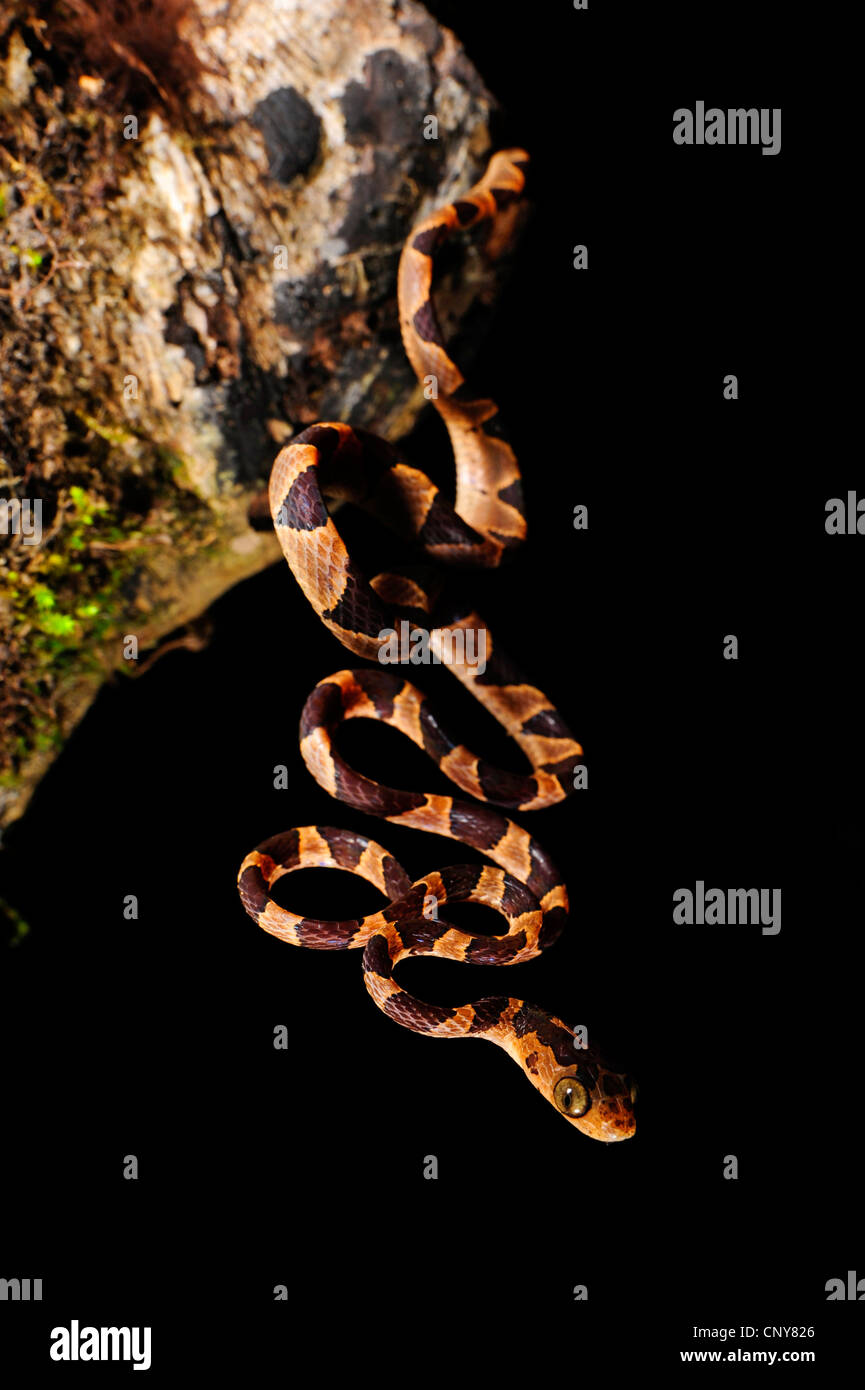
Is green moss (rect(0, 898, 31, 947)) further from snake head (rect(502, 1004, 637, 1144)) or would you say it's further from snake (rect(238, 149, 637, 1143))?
snake head (rect(502, 1004, 637, 1144))

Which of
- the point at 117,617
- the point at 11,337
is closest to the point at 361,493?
the point at 117,617

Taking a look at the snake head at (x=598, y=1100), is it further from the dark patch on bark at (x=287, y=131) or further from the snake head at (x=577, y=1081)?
the dark patch on bark at (x=287, y=131)

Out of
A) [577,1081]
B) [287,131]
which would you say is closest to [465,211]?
[287,131]

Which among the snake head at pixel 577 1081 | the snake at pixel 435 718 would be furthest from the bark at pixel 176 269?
the snake head at pixel 577 1081

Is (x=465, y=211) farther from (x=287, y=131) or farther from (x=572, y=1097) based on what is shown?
(x=572, y=1097)

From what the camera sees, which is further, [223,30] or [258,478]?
[258,478]

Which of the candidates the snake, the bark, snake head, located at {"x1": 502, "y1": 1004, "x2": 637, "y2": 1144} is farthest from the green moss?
snake head, located at {"x1": 502, "y1": 1004, "x2": 637, "y2": 1144}

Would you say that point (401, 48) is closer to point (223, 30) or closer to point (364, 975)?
point (223, 30)
